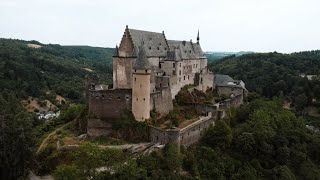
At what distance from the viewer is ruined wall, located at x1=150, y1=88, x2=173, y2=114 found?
56.5 m

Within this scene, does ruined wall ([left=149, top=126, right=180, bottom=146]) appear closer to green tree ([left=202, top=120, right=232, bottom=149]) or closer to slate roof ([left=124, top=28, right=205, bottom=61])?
green tree ([left=202, top=120, right=232, bottom=149])

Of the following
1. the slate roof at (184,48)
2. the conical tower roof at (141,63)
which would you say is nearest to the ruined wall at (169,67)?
the slate roof at (184,48)

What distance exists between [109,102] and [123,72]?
5935 millimetres

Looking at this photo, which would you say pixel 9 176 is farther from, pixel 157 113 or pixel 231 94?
pixel 231 94

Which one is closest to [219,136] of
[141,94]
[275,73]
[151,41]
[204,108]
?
[204,108]

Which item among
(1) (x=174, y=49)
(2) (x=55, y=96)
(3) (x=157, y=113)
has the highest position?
(1) (x=174, y=49)

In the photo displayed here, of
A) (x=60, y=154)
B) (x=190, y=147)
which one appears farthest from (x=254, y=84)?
(x=60, y=154)

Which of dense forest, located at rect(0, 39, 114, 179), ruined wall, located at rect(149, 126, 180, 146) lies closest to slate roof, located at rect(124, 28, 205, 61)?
ruined wall, located at rect(149, 126, 180, 146)

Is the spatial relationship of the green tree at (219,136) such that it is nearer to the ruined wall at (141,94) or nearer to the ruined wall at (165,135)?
the ruined wall at (165,135)

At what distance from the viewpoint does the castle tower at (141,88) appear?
53.1m

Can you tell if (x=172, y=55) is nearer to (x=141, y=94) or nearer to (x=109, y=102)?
(x=141, y=94)

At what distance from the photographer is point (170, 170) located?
50.1 meters

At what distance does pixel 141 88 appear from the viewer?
2096 inches

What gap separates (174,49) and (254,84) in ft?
251
